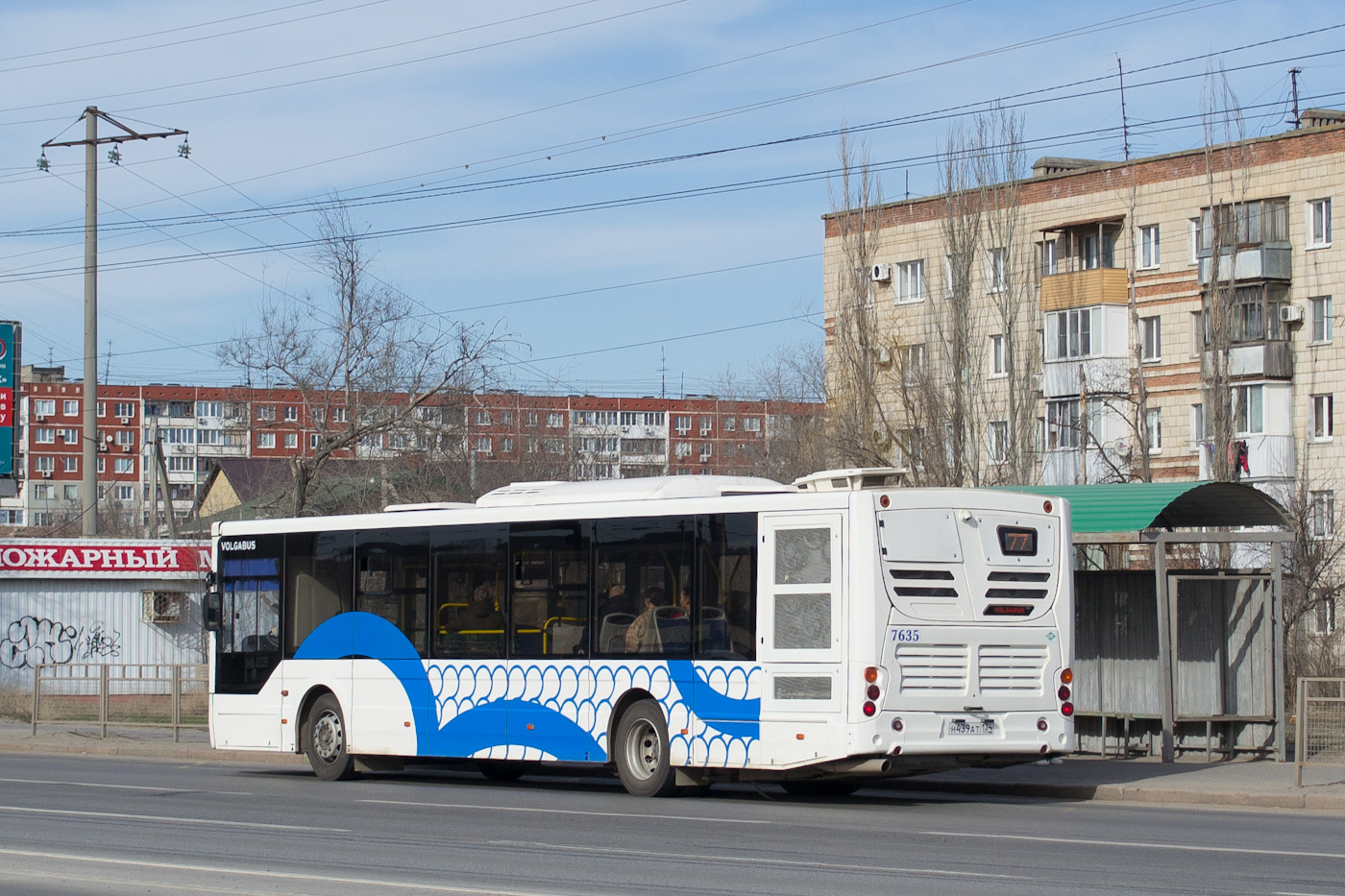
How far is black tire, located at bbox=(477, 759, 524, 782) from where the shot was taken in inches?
755

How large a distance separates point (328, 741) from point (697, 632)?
5995 millimetres

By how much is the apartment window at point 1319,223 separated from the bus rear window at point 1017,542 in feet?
129

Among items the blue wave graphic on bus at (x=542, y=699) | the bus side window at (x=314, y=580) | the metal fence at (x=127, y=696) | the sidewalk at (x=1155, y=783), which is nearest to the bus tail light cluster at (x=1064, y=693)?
the sidewalk at (x=1155, y=783)

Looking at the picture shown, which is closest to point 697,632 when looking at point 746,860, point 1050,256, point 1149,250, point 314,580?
point 746,860

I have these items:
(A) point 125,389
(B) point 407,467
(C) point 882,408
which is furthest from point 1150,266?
(A) point 125,389

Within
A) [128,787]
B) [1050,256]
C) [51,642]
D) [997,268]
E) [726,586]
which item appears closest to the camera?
[726,586]

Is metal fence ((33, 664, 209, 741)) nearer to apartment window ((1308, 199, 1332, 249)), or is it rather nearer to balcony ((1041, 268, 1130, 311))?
→ balcony ((1041, 268, 1130, 311))

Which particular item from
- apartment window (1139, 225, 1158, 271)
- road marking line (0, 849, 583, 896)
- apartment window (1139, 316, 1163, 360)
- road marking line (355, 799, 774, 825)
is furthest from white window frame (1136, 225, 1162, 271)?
road marking line (0, 849, 583, 896)

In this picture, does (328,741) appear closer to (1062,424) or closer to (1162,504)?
(1162,504)

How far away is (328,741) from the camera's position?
19422mm

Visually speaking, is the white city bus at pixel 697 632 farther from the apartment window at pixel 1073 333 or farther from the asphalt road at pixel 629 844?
the apartment window at pixel 1073 333

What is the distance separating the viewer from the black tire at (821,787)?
54.9ft

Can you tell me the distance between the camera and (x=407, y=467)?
41.8 metres

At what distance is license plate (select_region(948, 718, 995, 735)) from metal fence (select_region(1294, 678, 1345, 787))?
3506 mm
